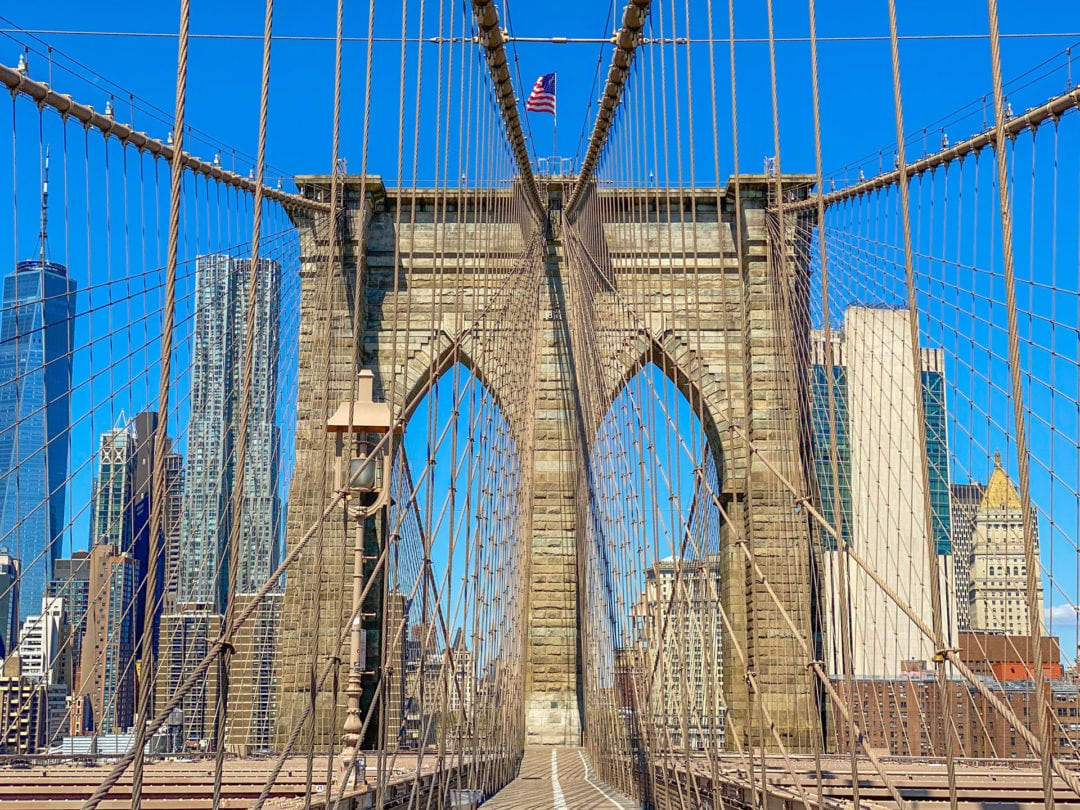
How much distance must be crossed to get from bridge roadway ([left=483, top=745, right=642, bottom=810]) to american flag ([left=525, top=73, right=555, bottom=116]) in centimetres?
718

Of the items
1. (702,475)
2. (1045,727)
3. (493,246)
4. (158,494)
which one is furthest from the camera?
(493,246)

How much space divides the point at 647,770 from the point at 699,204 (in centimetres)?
1018

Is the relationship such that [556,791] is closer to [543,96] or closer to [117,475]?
[117,475]

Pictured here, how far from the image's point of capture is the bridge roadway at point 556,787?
9.44 m

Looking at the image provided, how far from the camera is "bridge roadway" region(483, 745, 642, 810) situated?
372 inches

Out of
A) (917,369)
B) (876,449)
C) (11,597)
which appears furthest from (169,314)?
(876,449)

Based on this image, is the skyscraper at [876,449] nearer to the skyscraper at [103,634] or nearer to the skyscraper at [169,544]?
the skyscraper at [169,544]

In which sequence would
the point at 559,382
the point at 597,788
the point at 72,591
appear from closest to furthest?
the point at 597,788, the point at 559,382, the point at 72,591

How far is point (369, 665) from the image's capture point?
18672 millimetres

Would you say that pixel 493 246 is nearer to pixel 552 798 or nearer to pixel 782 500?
pixel 782 500

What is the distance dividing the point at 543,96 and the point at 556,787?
8146 millimetres

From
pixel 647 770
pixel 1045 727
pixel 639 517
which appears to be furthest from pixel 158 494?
pixel 639 517

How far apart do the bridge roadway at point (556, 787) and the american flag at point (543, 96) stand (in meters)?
7.18

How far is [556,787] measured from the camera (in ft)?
38.2
